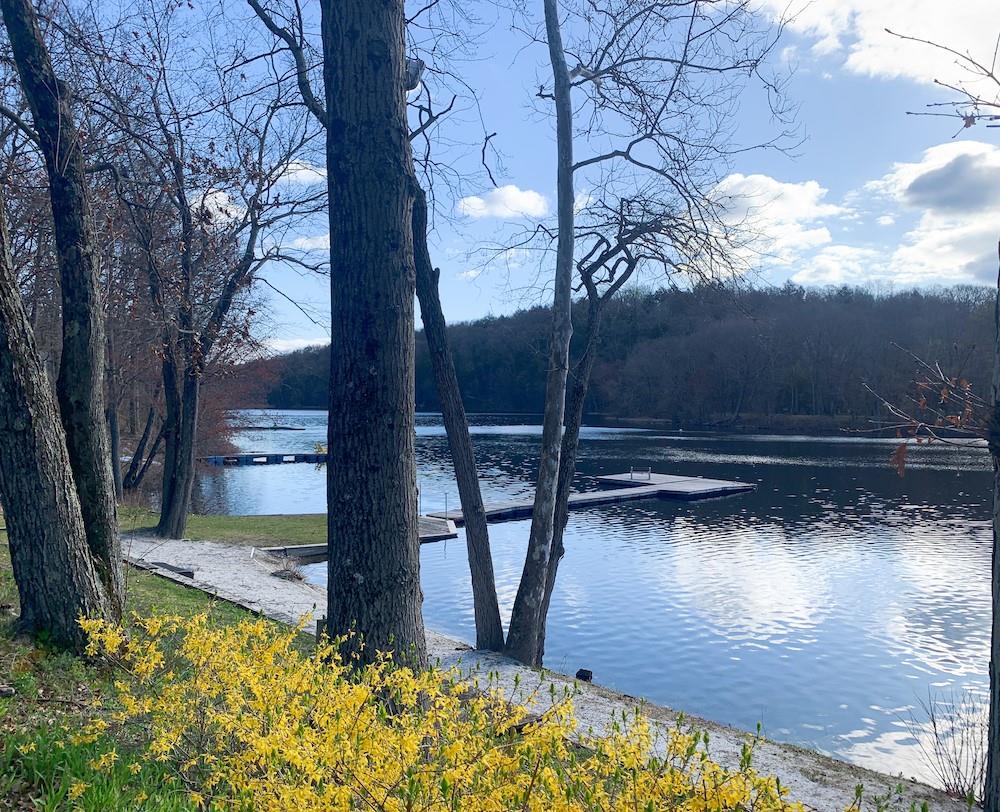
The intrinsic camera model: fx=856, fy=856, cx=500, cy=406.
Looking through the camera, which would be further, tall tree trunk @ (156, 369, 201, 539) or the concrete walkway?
tall tree trunk @ (156, 369, 201, 539)

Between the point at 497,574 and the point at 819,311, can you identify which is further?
the point at 819,311

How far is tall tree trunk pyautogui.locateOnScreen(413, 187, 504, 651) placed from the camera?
9.54m

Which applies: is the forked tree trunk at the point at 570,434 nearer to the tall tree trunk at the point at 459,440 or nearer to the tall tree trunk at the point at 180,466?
the tall tree trunk at the point at 459,440

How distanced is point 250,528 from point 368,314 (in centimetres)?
1667

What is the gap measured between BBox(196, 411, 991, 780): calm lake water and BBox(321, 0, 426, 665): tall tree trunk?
5.88 meters

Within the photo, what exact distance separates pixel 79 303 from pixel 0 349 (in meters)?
1.60

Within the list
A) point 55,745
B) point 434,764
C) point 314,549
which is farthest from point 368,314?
point 314,549

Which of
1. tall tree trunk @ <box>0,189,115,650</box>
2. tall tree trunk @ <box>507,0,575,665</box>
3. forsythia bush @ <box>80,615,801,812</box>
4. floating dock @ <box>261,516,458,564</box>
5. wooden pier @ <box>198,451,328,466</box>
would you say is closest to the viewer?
forsythia bush @ <box>80,615,801,812</box>

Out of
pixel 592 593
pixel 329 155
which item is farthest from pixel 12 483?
pixel 592 593

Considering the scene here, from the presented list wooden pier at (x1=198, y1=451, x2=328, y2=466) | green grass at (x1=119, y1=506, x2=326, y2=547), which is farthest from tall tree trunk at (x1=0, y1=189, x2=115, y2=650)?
wooden pier at (x1=198, y1=451, x2=328, y2=466)

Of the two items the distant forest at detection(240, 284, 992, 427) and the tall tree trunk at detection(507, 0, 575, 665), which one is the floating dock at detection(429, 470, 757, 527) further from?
the distant forest at detection(240, 284, 992, 427)

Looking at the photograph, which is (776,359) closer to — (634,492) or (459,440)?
(634,492)

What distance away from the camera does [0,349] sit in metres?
5.20

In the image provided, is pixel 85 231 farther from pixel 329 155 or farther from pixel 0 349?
pixel 329 155
